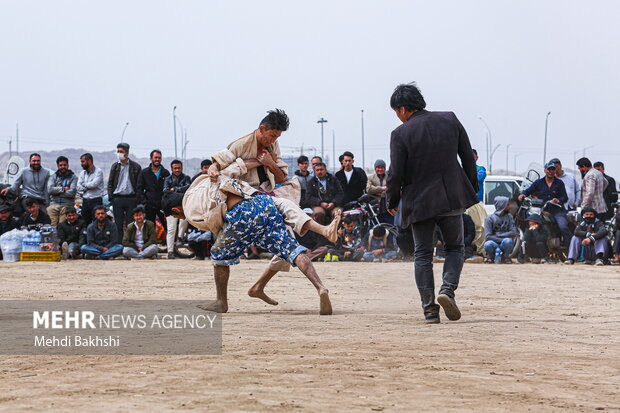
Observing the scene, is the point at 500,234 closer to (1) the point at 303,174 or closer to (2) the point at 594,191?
(2) the point at 594,191

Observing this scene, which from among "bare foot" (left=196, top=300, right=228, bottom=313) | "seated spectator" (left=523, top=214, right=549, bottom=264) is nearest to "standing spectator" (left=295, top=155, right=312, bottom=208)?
"seated spectator" (left=523, top=214, right=549, bottom=264)

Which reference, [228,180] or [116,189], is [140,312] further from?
[116,189]

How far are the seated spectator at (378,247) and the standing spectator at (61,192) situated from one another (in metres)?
5.36

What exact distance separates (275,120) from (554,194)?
9.79 metres

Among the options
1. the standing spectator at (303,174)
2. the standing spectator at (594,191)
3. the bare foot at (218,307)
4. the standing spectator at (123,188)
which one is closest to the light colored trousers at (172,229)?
the standing spectator at (123,188)

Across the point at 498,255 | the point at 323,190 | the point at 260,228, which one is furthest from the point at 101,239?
the point at 260,228

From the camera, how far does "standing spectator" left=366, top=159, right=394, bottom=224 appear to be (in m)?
17.6

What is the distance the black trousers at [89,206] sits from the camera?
1817 centimetres

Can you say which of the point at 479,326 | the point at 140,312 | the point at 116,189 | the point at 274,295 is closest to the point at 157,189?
the point at 116,189

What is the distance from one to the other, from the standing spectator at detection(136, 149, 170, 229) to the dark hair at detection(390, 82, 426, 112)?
10.2 m

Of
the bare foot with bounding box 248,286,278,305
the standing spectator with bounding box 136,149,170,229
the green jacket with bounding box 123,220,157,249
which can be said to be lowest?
the bare foot with bounding box 248,286,278,305

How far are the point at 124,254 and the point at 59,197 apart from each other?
1770 mm

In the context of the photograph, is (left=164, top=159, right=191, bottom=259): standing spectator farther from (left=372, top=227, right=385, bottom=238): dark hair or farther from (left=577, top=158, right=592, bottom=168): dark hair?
(left=577, top=158, right=592, bottom=168): dark hair

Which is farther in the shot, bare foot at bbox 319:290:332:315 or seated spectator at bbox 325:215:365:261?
seated spectator at bbox 325:215:365:261
